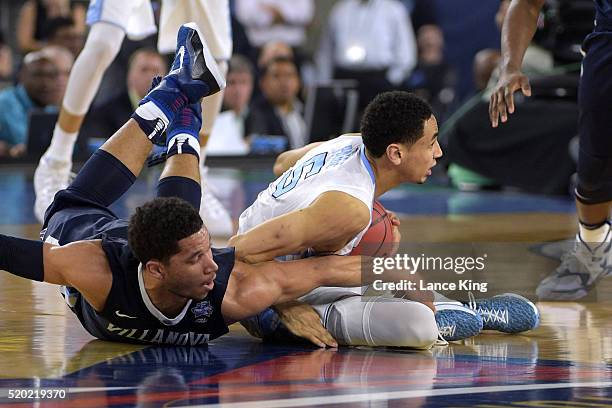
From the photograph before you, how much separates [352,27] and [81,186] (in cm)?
757

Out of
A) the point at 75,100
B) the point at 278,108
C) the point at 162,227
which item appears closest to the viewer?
the point at 162,227

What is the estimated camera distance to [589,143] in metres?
5.00

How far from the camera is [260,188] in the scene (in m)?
8.85

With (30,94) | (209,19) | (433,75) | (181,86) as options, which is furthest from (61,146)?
(433,75)

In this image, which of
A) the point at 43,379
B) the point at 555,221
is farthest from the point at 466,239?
the point at 43,379

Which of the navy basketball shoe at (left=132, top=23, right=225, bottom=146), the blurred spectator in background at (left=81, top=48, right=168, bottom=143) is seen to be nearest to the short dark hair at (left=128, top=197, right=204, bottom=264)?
the navy basketball shoe at (left=132, top=23, right=225, bottom=146)

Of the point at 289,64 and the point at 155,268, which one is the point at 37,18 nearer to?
the point at 289,64

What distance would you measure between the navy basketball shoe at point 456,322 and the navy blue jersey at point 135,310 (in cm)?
65

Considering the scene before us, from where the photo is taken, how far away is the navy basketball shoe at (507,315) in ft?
13.8

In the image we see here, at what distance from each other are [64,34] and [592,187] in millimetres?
6147

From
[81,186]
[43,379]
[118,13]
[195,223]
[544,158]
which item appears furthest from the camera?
[544,158]

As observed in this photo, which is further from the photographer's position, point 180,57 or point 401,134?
point 180,57

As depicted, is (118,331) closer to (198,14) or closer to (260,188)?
(198,14)

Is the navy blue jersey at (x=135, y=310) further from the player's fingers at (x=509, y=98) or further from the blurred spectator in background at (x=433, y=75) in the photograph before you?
the blurred spectator in background at (x=433, y=75)
